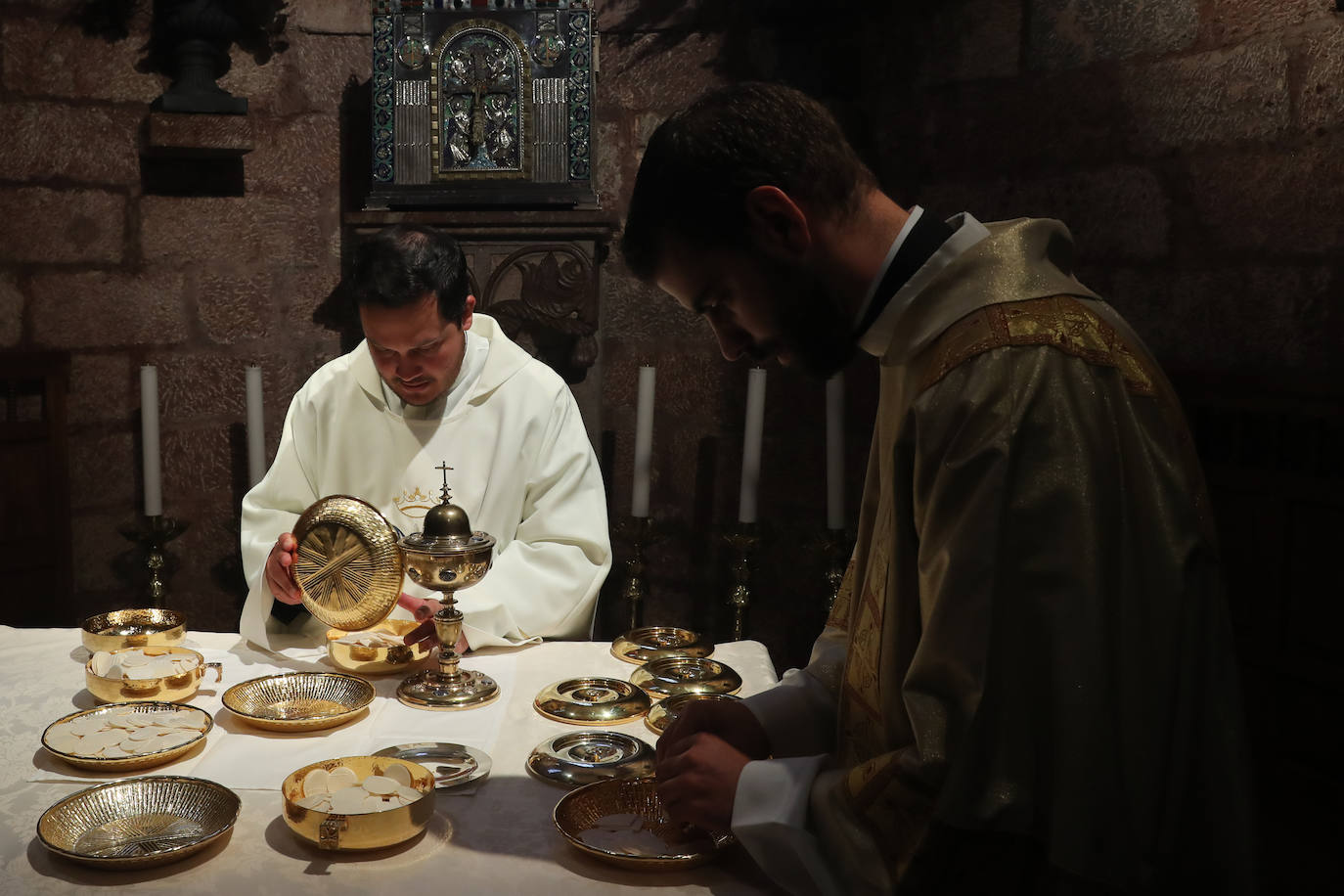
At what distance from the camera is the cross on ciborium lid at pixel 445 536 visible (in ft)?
7.22

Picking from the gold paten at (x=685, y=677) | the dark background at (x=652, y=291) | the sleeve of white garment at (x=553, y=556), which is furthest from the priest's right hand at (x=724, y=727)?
the dark background at (x=652, y=291)

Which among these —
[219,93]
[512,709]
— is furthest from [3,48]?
[512,709]

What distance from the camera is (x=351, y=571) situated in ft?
7.59

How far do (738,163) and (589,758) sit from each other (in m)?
1.01

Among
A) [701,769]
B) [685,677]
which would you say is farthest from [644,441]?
[701,769]

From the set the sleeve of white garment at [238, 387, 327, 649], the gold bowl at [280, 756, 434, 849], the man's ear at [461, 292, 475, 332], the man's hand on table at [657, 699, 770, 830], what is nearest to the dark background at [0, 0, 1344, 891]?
the sleeve of white garment at [238, 387, 327, 649]

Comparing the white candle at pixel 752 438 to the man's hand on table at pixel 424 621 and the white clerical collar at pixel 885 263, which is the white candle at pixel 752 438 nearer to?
the man's hand on table at pixel 424 621

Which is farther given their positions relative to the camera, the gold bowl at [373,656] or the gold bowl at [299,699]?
the gold bowl at [373,656]

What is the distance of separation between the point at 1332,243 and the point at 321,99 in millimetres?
3487

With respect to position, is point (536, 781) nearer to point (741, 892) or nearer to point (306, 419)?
point (741, 892)

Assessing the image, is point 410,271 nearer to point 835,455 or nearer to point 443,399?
point 443,399

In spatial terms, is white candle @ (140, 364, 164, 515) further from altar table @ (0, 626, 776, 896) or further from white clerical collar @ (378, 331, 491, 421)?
altar table @ (0, 626, 776, 896)

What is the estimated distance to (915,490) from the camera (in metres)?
1.50

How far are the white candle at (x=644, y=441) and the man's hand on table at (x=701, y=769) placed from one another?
1.91 m
